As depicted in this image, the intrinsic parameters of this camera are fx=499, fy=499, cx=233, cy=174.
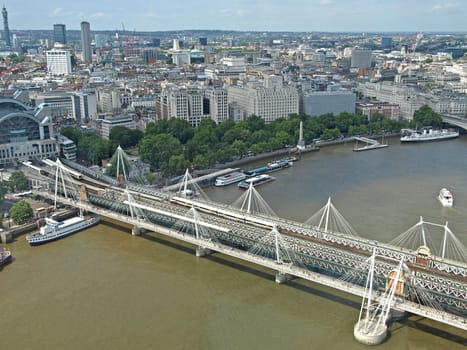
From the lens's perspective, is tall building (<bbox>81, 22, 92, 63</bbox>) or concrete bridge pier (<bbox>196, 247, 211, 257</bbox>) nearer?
concrete bridge pier (<bbox>196, 247, 211, 257</bbox>)

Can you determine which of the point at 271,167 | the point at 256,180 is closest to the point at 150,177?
the point at 256,180

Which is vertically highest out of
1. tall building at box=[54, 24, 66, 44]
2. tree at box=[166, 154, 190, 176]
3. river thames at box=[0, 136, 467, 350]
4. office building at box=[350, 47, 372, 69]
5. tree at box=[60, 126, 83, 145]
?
tall building at box=[54, 24, 66, 44]

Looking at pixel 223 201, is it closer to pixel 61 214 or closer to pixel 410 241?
pixel 61 214

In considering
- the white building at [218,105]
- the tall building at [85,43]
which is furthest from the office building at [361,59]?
the tall building at [85,43]

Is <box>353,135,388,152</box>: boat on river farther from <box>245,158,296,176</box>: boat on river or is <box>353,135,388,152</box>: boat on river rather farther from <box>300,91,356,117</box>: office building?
<box>245,158,296,176</box>: boat on river

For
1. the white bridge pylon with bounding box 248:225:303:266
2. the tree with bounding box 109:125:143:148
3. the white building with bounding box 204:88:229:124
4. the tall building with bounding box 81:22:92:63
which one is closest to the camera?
the white bridge pylon with bounding box 248:225:303:266

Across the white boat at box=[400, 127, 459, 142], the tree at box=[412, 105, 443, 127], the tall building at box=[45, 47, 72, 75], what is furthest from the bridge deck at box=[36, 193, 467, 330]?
the tall building at box=[45, 47, 72, 75]

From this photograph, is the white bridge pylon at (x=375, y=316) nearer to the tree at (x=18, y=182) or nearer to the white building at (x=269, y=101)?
the tree at (x=18, y=182)

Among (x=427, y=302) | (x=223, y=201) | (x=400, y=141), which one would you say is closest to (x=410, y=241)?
(x=427, y=302)
